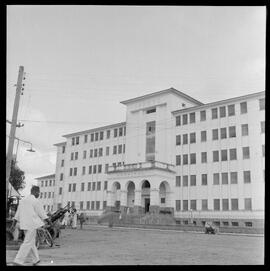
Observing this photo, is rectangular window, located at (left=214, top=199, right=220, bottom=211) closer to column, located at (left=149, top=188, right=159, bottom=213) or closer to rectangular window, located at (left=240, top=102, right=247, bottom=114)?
column, located at (left=149, top=188, right=159, bottom=213)

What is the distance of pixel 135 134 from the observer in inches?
2143

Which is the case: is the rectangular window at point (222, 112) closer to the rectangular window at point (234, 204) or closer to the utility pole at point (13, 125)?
the rectangular window at point (234, 204)

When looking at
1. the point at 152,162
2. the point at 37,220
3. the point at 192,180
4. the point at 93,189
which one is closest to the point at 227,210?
the point at 192,180

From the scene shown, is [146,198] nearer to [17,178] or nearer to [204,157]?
[204,157]

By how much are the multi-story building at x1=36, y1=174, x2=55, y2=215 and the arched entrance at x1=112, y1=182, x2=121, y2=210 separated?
2043 cm

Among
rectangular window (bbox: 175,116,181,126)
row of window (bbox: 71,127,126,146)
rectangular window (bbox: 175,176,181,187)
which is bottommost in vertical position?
rectangular window (bbox: 175,176,181,187)

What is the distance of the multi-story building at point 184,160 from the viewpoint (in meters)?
42.1

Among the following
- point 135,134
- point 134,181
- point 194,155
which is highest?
point 135,134

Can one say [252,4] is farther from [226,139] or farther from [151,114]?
[151,114]

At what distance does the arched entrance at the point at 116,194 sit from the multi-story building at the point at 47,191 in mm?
20431

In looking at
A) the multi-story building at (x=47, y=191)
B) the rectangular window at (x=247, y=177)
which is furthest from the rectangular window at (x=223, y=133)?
the multi-story building at (x=47, y=191)

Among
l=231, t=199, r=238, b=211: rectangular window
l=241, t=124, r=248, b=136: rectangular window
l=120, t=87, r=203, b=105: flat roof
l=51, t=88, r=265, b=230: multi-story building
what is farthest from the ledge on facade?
l=241, t=124, r=248, b=136: rectangular window

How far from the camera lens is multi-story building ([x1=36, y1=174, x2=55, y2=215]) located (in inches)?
2815
